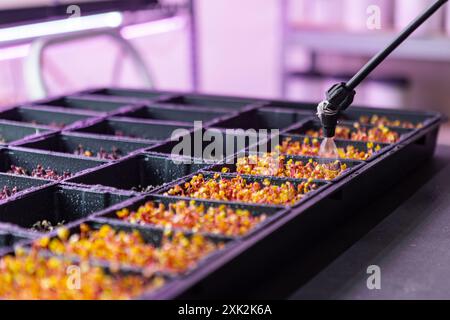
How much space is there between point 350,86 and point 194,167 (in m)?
0.53

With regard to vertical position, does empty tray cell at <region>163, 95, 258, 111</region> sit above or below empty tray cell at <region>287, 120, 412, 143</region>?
above

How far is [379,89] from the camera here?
14.8 feet

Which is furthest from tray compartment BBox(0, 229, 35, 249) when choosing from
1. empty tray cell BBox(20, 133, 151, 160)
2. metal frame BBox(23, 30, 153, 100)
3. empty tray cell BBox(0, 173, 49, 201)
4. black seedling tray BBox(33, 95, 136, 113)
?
metal frame BBox(23, 30, 153, 100)

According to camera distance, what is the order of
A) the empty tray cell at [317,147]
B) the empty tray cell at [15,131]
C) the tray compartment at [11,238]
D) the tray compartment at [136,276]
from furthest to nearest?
the empty tray cell at [15,131] → the empty tray cell at [317,147] → the tray compartment at [11,238] → the tray compartment at [136,276]

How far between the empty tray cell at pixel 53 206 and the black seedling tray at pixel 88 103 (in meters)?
0.96

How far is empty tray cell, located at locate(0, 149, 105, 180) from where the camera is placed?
1941 millimetres

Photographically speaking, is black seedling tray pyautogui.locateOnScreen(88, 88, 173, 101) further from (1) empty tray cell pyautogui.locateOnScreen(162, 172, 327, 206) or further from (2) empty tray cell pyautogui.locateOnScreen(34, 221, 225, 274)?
(2) empty tray cell pyautogui.locateOnScreen(34, 221, 225, 274)

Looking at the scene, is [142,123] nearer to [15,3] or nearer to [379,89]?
[15,3]

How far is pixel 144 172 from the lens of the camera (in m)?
1.98

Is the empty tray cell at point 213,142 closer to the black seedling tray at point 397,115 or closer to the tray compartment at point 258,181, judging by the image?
the tray compartment at point 258,181

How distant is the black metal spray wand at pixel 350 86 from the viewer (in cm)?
159

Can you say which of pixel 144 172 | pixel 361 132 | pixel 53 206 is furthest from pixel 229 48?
pixel 53 206

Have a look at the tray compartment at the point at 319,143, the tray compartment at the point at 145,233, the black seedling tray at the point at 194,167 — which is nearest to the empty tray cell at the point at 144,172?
the black seedling tray at the point at 194,167

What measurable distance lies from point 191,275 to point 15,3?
67.8 inches
